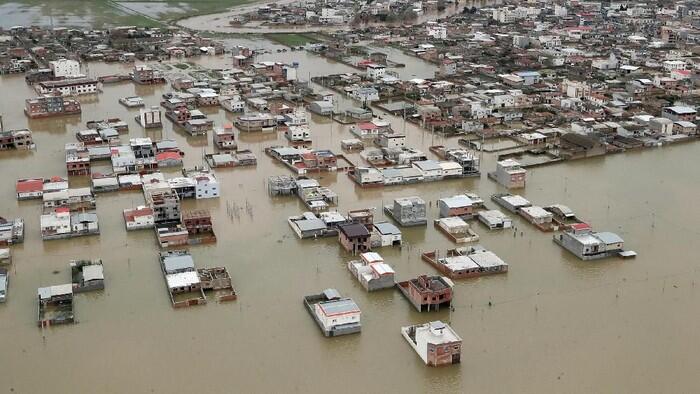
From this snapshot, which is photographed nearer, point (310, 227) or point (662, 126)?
point (310, 227)

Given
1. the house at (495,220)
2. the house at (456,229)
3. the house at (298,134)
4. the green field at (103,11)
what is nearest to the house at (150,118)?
the house at (298,134)

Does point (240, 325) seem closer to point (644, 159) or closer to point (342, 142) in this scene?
point (342, 142)

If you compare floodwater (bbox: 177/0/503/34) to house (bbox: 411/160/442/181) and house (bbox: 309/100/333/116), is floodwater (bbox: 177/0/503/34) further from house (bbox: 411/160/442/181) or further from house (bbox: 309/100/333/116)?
house (bbox: 411/160/442/181)

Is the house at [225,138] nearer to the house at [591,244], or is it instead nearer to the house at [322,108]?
the house at [322,108]

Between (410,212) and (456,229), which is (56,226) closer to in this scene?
(410,212)

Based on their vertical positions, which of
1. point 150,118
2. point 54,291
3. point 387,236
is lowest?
point 54,291

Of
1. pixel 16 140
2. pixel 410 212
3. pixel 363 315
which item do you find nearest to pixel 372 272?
→ pixel 363 315
